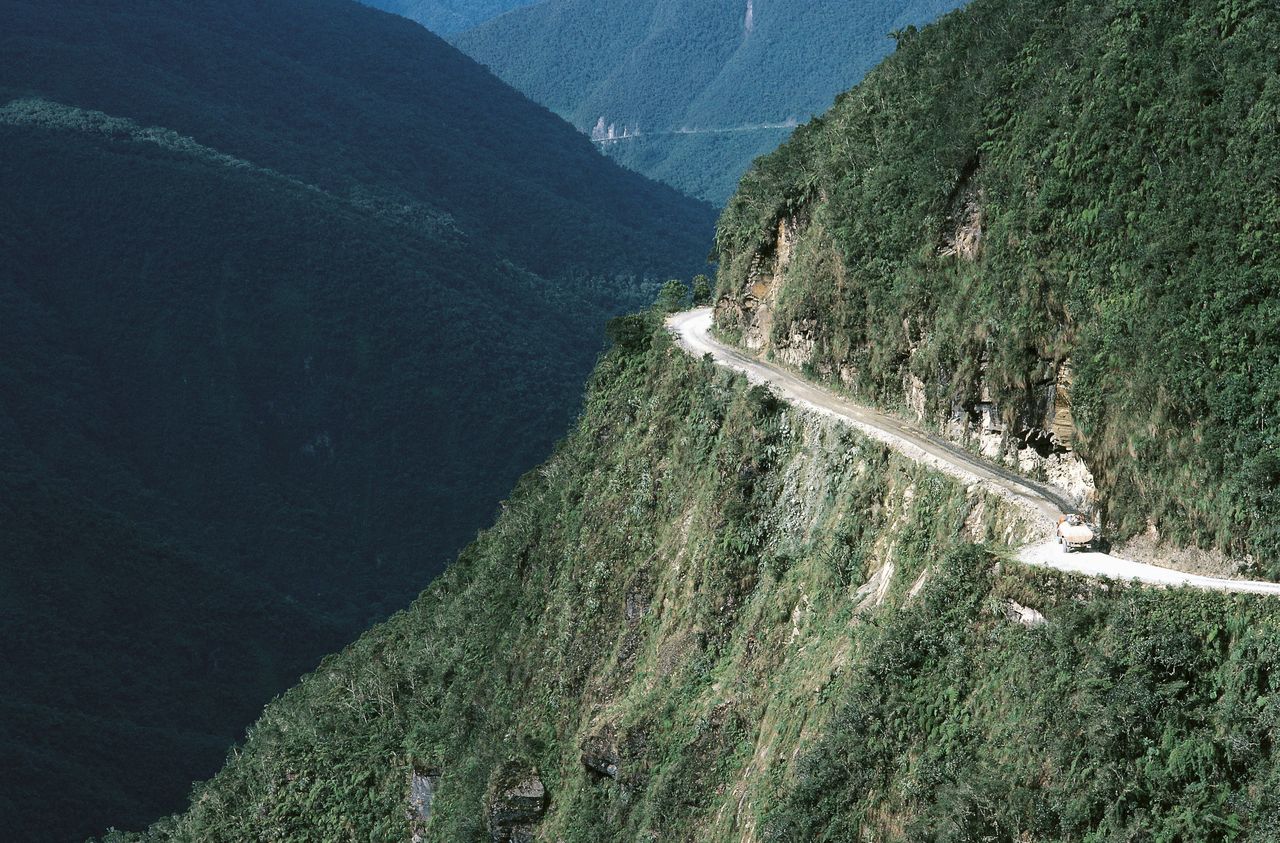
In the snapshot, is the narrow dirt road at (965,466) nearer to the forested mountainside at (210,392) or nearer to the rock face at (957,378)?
the rock face at (957,378)

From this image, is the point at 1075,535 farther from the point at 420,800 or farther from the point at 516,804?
the point at 420,800

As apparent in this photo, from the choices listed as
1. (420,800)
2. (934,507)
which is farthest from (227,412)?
(934,507)

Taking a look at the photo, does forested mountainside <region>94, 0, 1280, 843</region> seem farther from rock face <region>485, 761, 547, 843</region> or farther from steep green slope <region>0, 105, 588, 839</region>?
steep green slope <region>0, 105, 588, 839</region>

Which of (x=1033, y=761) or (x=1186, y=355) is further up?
(x=1186, y=355)

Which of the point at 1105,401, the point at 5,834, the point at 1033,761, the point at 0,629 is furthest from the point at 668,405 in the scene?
the point at 0,629

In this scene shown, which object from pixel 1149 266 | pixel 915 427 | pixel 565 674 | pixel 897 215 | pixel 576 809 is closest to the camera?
pixel 1149 266

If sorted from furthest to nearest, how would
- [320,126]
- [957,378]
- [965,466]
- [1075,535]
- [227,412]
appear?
1. [320,126]
2. [227,412]
3. [957,378]
4. [965,466]
5. [1075,535]

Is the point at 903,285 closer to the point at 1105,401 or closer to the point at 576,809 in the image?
the point at 1105,401
